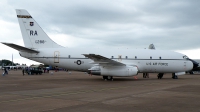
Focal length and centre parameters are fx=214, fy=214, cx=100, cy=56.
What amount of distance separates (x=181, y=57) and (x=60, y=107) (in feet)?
67.0

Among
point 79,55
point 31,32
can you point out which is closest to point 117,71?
point 79,55

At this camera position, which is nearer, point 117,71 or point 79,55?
point 117,71

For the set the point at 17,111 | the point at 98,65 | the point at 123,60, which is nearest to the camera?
the point at 17,111

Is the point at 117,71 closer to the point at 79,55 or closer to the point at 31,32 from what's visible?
the point at 79,55

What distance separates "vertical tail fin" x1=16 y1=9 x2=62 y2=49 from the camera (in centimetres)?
2366

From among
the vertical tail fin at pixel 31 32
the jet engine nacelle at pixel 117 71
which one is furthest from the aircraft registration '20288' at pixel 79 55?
the jet engine nacelle at pixel 117 71

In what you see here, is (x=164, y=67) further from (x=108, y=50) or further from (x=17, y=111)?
(x=17, y=111)

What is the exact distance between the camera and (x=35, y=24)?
2412 centimetres

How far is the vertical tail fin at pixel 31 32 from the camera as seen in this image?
77.6 ft

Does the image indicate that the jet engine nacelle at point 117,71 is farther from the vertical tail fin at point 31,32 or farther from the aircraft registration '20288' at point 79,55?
the vertical tail fin at point 31,32

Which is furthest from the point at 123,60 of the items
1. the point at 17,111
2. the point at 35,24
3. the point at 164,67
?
the point at 17,111

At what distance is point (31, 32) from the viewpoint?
24.0 metres

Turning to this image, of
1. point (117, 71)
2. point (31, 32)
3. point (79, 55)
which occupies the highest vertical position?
point (31, 32)

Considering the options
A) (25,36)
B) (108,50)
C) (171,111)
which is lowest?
(171,111)
